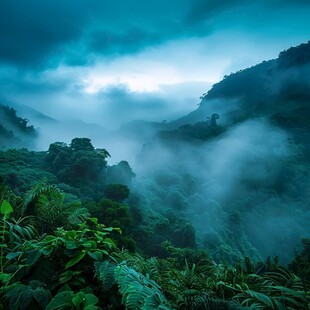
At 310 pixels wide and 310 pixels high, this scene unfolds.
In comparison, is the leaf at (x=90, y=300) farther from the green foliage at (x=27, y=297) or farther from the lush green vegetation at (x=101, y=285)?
the green foliage at (x=27, y=297)

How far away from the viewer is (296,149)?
61750 mm

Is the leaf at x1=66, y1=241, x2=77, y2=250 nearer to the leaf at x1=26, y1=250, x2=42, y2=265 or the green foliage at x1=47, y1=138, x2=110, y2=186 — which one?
Answer: the leaf at x1=26, y1=250, x2=42, y2=265

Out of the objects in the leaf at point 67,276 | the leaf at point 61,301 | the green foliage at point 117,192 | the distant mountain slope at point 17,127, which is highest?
the distant mountain slope at point 17,127

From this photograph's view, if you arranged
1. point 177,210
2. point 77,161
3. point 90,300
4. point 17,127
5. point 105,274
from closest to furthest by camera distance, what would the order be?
point 90,300 → point 105,274 → point 77,161 → point 177,210 → point 17,127

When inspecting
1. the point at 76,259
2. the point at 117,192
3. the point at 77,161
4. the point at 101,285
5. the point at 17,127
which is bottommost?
the point at 117,192

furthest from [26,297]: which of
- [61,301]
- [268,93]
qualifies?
[268,93]

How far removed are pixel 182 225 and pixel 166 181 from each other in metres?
22.6

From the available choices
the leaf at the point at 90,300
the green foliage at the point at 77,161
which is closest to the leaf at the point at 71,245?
the leaf at the point at 90,300

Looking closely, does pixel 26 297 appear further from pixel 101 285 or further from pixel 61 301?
pixel 101 285

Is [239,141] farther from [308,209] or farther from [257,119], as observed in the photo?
[308,209]

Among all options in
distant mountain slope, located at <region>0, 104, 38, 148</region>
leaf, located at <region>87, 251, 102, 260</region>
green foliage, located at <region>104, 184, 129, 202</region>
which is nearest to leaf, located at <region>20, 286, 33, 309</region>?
leaf, located at <region>87, 251, 102, 260</region>

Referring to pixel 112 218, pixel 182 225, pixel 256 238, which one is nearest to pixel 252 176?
pixel 256 238

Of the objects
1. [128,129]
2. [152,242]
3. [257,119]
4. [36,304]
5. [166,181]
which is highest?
[128,129]

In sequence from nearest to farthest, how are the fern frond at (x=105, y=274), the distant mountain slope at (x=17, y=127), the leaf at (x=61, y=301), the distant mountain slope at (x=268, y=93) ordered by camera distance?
1. the leaf at (x=61, y=301)
2. the fern frond at (x=105, y=274)
3. the distant mountain slope at (x=17, y=127)
4. the distant mountain slope at (x=268, y=93)
